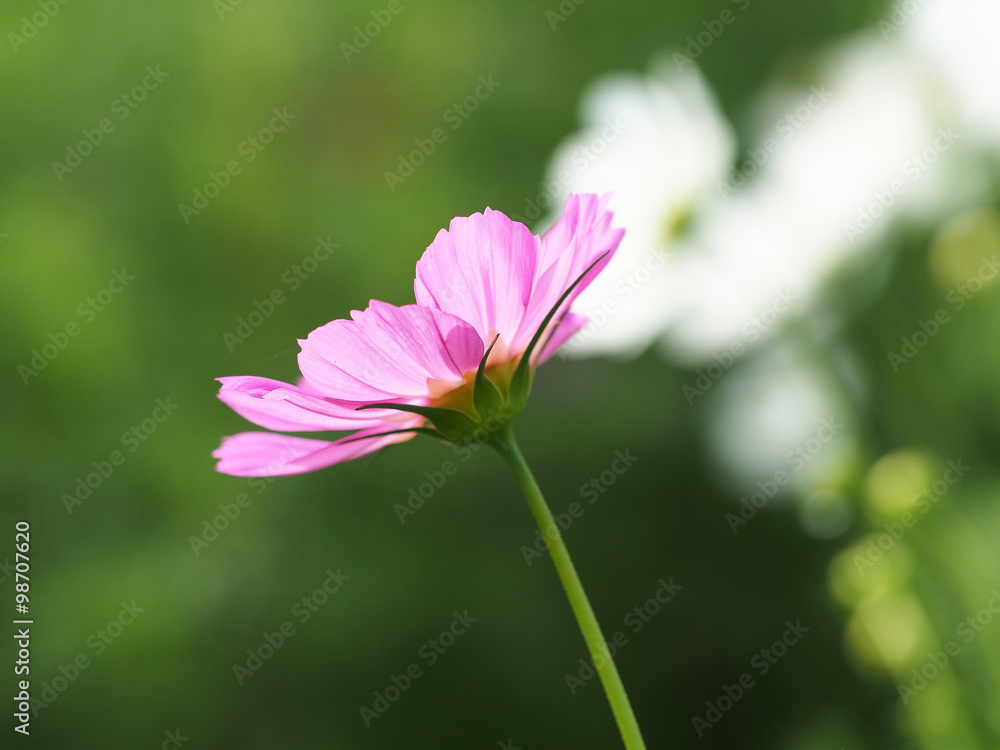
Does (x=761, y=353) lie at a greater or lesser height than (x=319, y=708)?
greater

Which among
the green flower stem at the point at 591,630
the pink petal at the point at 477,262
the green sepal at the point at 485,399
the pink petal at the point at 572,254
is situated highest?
the pink petal at the point at 572,254

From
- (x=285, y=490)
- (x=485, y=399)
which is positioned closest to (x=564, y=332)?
(x=485, y=399)

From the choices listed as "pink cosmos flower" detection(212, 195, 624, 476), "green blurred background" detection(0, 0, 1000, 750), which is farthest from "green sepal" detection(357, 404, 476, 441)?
"green blurred background" detection(0, 0, 1000, 750)

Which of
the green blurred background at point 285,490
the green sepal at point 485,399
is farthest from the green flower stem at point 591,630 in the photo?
the green blurred background at point 285,490

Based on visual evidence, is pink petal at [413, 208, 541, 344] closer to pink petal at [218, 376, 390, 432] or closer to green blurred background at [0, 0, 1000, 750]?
pink petal at [218, 376, 390, 432]

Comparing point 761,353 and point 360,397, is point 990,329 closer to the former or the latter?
point 761,353

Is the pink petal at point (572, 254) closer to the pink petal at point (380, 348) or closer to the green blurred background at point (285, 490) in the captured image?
the pink petal at point (380, 348)

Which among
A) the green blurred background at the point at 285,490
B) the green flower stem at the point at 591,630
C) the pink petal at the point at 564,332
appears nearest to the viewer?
the green flower stem at the point at 591,630

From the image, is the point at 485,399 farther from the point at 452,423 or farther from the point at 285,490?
the point at 285,490

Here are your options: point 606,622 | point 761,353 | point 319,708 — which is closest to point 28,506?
point 319,708
